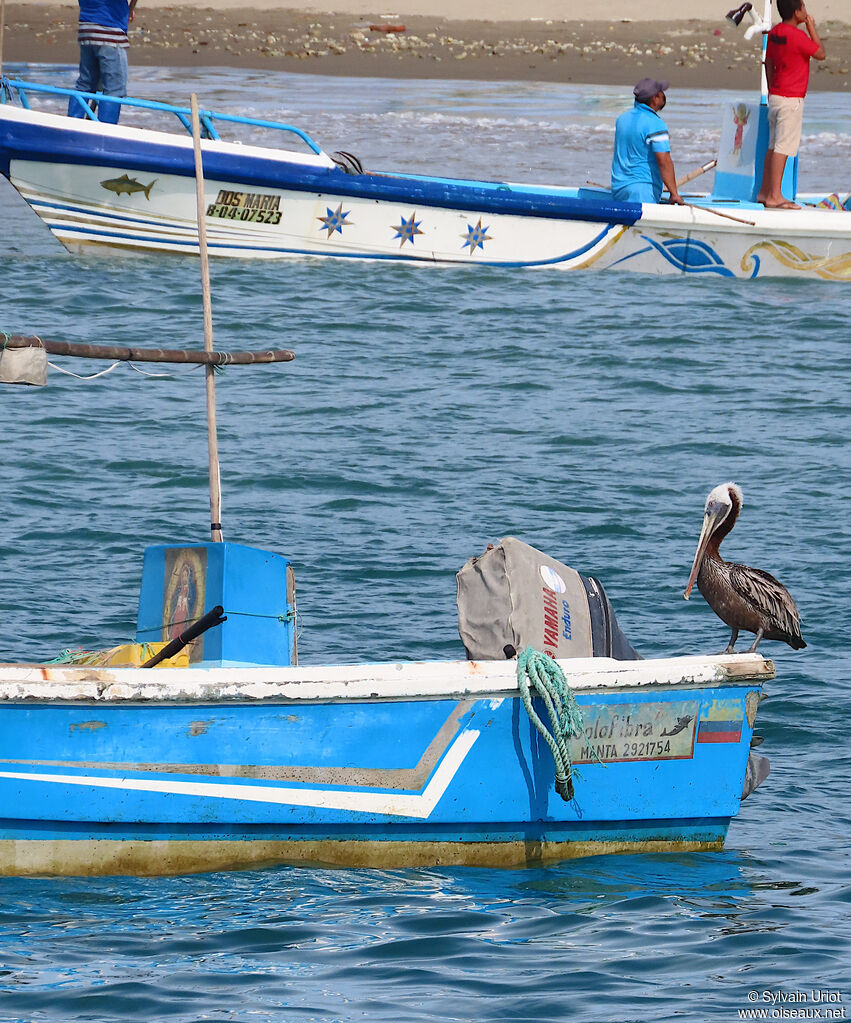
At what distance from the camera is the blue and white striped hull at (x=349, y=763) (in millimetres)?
5430

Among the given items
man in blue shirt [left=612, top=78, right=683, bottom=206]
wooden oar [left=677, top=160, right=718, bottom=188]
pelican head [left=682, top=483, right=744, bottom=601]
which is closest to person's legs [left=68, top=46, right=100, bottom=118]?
man in blue shirt [left=612, top=78, right=683, bottom=206]

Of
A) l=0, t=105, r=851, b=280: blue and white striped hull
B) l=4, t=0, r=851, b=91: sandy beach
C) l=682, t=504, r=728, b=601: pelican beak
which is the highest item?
l=4, t=0, r=851, b=91: sandy beach

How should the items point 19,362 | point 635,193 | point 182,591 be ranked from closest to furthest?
point 19,362, point 182,591, point 635,193

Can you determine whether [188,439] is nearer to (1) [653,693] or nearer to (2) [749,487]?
(2) [749,487]

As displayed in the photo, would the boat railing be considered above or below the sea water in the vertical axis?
above

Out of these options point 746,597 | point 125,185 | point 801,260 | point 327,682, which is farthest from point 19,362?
point 801,260

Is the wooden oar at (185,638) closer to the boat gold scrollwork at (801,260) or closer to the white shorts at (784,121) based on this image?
the white shorts at (784,121)

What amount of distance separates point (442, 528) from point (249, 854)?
13.6ft

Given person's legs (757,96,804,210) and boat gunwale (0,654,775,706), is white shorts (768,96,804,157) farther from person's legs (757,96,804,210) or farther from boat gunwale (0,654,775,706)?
boat gunwale (0,654,775,706)

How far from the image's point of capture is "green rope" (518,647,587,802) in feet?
18.1

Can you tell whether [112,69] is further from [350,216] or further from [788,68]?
[788,68]

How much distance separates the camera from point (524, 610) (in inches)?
232

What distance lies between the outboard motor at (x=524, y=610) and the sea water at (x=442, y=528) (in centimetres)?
79

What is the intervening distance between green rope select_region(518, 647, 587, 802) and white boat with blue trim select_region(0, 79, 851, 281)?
9843mm
